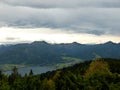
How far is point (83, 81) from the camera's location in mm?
160000

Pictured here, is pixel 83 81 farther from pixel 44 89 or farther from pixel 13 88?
pixel 13 88

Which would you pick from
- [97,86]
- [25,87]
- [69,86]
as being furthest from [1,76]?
[97,86]

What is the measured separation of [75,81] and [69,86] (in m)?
3.93

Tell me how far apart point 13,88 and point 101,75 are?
3892cm

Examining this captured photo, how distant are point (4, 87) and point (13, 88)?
8.77 meters

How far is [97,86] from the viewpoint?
15362 cm

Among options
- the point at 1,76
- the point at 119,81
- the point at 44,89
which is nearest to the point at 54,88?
the point at 44,89

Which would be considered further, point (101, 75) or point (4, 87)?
point (101, 75)

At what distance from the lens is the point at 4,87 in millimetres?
154500

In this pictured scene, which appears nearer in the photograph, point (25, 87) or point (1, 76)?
point (25, 87)

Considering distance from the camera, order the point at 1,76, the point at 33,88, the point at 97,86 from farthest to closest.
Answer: the point at 1,76 < the point at 33,88 < the point at 97,86

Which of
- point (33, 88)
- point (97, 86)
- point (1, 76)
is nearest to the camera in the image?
point (97, 86)

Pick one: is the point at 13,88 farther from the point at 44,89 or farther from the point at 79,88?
the point at 79,88

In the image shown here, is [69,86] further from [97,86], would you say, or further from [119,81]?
[119,81]
